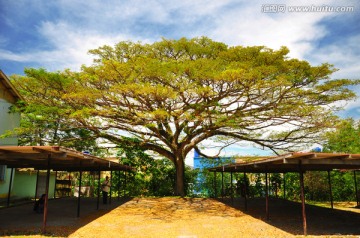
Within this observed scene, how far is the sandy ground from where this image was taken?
31.0ft

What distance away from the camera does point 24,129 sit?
1709 cm

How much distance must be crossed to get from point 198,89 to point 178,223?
6530 mm

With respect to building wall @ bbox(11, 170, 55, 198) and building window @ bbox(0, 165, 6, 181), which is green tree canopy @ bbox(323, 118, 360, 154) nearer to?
building window @ bbox(0, 165, 6, 181)

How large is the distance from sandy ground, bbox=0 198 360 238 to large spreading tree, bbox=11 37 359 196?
490 centimetres

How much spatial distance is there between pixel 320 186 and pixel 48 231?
19.6 metres

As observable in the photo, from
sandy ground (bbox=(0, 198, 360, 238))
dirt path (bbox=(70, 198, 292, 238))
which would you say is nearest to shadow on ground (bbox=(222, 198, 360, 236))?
sandy ground (bbox=(0, 198, 360, 238))

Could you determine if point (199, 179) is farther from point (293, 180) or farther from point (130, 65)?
point (130, 65)

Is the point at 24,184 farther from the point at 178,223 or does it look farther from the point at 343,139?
the point at 343,139

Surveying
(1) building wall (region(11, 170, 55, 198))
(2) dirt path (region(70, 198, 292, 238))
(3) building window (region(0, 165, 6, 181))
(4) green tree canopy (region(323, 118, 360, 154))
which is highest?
(4) green tree canopy (region(323, 118, 360, 154))

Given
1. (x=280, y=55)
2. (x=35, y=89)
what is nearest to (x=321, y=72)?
(x=280, y=55)

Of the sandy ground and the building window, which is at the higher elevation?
the building window

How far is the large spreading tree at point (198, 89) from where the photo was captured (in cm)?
1541

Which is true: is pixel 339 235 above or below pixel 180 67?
below

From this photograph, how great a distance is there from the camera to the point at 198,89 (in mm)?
14977
